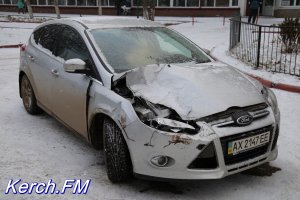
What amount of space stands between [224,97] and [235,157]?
0.56 m

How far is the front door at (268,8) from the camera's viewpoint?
27875mm

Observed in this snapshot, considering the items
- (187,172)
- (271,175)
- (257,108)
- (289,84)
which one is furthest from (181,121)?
(289,84)

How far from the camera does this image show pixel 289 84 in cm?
704

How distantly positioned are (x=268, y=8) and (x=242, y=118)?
2743 cm

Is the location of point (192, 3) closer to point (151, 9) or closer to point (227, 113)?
point (151, 9)

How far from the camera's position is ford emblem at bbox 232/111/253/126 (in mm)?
3191

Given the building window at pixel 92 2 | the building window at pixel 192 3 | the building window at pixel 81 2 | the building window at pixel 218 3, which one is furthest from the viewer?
the building window at pixel 81 2

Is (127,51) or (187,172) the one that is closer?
(187,172)

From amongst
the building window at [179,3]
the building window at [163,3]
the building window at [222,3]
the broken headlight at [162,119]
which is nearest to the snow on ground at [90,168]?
the broken headlight at [162,119]

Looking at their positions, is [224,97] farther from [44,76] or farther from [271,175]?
[44,76]

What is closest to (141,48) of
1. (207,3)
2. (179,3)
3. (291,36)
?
(291,36)

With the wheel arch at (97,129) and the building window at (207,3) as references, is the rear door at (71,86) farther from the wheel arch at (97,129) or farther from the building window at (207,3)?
the building window at (207,3)

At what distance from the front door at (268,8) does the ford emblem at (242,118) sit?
26639mm

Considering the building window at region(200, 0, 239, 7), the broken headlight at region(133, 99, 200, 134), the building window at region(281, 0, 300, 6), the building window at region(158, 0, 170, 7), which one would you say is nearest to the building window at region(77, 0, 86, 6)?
the building window at region(158, 0, 170, 7)
